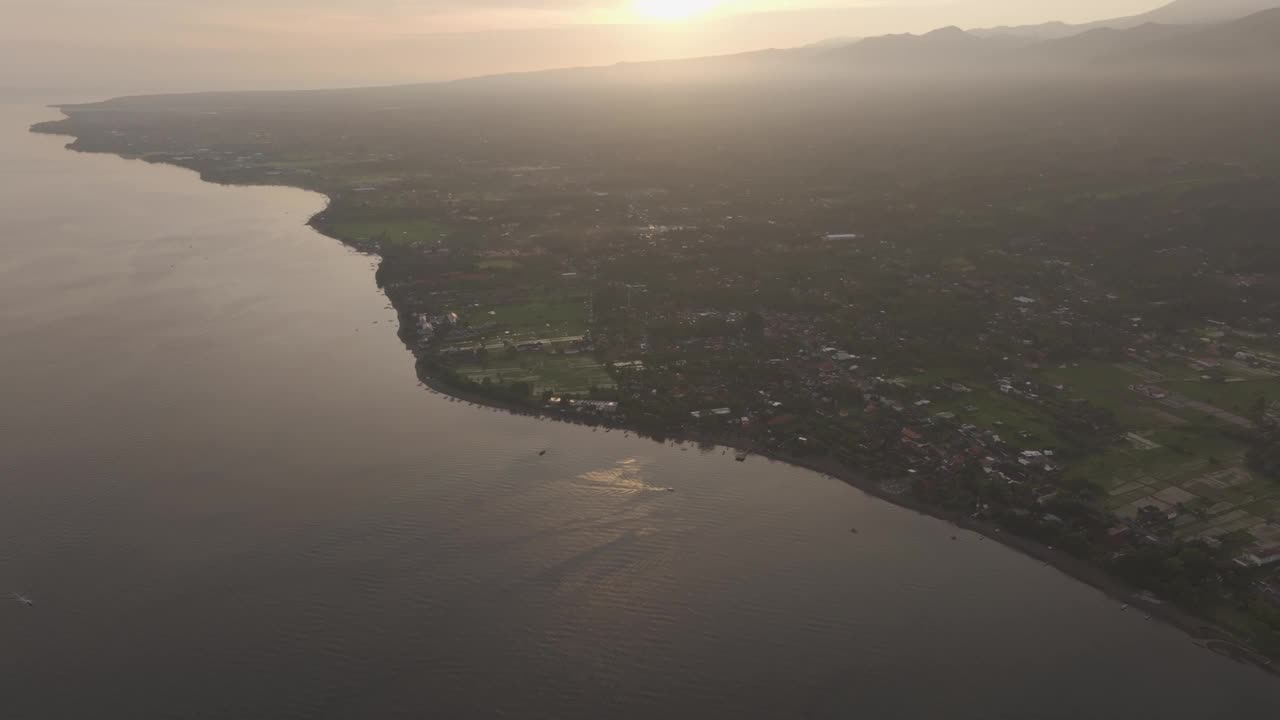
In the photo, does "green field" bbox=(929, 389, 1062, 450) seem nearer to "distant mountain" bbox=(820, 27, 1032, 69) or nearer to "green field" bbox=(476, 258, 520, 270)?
"green field" bbox=(476, 258, 520, 270)

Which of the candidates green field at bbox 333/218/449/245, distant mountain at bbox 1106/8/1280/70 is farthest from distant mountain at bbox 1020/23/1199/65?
green field at bbox 333/218/449/245

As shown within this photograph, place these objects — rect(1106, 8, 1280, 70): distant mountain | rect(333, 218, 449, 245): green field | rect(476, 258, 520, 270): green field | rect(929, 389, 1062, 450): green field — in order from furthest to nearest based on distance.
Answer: rect(1106, 8, 1280, 70): distant mountain
rect(333, 218, 449, 245): green field
rect(476, 258, 520, 270): green field
rect(929, 389, 1062, 450): green field

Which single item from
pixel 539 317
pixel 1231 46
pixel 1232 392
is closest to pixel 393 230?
pixel 539 317

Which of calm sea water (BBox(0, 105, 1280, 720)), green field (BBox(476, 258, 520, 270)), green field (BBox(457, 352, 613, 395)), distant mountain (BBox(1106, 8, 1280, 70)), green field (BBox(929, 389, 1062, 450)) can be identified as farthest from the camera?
distant mountain (BBox(1106, 8, 1280, 70))

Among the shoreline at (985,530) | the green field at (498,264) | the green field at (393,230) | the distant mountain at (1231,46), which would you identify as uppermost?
the distant mountain at (1231,46)

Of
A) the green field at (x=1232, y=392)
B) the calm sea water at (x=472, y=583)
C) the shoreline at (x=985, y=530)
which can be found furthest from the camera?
the green field at (x=1232, y=392)

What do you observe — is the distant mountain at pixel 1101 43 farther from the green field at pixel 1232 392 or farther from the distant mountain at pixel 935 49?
the green field at pixel 1232 392

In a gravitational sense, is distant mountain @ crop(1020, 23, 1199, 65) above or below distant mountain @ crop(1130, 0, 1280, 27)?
below

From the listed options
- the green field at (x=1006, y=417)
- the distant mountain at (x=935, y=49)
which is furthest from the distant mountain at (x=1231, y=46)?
the green field at (x=1006, y=417)

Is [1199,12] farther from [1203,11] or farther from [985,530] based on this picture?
[985,530]
